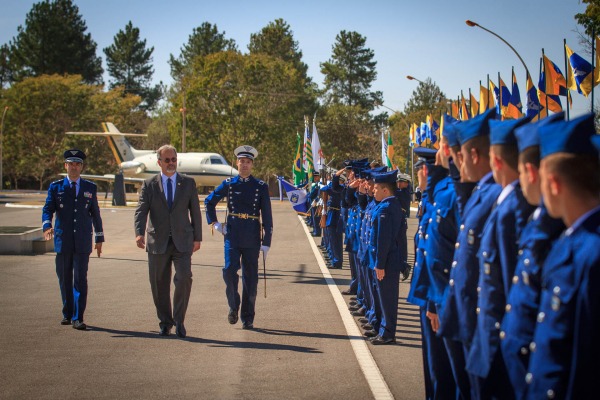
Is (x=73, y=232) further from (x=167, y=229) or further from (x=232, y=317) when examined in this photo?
(x=232, y=317)

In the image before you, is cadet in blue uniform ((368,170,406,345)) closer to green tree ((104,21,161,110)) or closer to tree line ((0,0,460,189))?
tree line ((0,0,460,189))

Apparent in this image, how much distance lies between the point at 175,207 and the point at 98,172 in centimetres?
8288

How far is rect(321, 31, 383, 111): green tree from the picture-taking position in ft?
357

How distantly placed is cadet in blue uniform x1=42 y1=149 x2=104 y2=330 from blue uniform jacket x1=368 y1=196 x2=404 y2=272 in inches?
130

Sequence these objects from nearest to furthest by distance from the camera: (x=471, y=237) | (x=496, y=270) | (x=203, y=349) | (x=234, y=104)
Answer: (x=496, y=270) < (x=471, y=237) < (x=203, y=349) < (x=234, y=104)

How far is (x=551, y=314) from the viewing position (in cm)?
371

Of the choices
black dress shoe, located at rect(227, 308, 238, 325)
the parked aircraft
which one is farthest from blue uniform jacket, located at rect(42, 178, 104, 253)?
the parked aircraft

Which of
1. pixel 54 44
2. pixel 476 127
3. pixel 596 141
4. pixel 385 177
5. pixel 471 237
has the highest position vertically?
pixel 54 44

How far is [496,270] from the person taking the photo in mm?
4523

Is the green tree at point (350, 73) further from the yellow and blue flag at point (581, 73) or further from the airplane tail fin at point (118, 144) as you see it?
the yellow and blue flag at point (581, 73)

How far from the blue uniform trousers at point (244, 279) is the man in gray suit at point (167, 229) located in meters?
0.59

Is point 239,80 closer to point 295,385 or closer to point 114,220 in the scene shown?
point 114,220

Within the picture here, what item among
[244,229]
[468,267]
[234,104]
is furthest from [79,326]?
[234,104]

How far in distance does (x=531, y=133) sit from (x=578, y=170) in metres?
0.42
